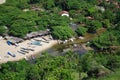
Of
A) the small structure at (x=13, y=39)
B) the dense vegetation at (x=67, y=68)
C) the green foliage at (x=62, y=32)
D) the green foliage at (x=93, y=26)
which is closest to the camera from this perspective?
the dense vegetation at (x=67, y=68)

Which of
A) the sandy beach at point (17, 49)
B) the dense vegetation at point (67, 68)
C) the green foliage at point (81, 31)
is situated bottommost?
the sandy beach at point (17, 49)

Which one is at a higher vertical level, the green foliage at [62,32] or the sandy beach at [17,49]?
the green foliage at [62,32]

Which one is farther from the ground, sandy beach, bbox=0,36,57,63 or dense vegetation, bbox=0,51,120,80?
dense vegetation, bbox=0,51,120,80

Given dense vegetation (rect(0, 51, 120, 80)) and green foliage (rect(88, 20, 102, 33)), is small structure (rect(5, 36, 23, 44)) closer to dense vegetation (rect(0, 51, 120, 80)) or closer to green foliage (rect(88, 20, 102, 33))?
dense vegetation (rect(0, 51, 120, 80))

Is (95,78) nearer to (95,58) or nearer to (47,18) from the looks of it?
(95,58)

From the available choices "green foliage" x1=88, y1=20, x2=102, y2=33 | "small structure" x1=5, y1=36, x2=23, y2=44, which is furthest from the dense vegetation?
"green foliage" x1=88, y1=20, x2=102, y2=33

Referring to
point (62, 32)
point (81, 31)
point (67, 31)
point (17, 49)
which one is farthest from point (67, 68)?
point (81, 31)

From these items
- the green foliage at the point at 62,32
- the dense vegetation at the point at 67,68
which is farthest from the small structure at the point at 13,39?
the dense vegetation at the point at 67,68

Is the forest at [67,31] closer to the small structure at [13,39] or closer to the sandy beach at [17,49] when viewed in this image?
the small structure at [13,39]

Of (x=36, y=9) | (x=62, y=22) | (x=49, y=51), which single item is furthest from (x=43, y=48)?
(x=36, y=9)
